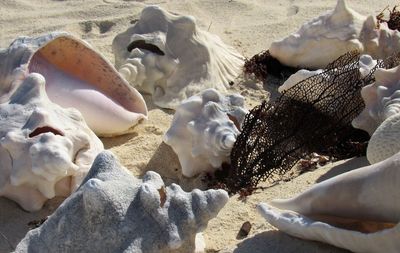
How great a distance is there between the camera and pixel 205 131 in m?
3.24

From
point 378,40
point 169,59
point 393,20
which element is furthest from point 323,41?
point 169,59

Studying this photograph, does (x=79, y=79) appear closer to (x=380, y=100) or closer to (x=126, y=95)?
(x=126, y=95)

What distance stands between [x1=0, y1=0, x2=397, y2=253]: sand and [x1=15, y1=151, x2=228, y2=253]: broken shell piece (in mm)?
295

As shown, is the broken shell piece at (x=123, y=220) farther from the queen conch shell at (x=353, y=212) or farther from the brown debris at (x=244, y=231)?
the brown debris at (x=244, y=231)

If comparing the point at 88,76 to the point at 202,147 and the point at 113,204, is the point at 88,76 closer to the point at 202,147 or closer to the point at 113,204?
the point at 202,147

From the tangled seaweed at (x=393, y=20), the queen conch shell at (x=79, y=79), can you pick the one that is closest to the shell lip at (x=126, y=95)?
the queen conch shell at (x=79, y=79)

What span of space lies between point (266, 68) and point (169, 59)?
0.61 m

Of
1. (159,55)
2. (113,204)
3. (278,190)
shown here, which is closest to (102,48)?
(159,55)

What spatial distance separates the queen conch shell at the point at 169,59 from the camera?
407 cm

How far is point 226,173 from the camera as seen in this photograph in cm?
324

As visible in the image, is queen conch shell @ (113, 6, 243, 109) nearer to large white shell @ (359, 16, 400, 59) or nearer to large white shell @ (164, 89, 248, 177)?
large white shell @ (164, 89, 248, 177)

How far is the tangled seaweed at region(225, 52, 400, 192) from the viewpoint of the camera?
3160 mm

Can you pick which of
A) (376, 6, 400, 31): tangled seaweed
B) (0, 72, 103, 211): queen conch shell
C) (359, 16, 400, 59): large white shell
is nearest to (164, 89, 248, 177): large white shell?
(0, 72, 103, 211): queen conch shell

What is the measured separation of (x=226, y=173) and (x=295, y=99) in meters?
0.51
